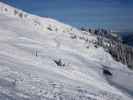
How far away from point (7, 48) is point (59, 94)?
27.3 feet

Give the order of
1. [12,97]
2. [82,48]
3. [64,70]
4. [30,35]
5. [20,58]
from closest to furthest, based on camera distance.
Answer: [12,97]
[20,58]
[64,70]
[30,35]
[82,48]

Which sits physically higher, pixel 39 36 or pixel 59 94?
pixel 39 36

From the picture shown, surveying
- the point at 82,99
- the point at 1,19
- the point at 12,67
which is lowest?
the point at 82,99

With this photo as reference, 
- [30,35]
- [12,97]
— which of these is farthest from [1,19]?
[12,97]

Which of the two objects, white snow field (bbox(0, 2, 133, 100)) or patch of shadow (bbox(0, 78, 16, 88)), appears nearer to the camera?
patch of shadow (bbox(0, 78, 16, 88))

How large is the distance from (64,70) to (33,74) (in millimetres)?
5163

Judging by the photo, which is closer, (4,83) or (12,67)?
(4,83)

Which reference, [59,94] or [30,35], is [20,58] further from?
[30,35]

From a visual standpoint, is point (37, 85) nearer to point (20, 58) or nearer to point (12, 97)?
point (12, 97)

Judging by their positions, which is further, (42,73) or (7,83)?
(42,73)

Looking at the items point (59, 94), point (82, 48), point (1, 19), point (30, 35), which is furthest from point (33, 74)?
point (82, 48)

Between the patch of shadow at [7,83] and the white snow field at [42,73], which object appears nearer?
the patch of shadow at [7,83]

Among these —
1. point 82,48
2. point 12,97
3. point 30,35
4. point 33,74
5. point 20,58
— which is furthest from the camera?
point 82,48

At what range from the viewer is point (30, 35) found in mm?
27453
